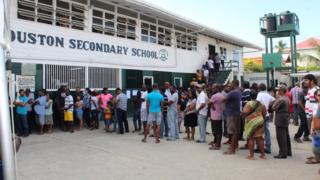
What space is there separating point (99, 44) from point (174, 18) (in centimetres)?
501

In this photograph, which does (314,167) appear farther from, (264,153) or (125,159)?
(125,159)

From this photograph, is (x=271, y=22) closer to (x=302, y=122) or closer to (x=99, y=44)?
(x=99, y=44)

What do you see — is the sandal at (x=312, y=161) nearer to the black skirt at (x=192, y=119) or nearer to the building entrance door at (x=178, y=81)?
the black skirt at (x=192, y=119)

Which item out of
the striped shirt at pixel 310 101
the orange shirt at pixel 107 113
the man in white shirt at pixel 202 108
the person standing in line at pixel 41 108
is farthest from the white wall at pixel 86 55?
the striped shirt at pixel 310 101

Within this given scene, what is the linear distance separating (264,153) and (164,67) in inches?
442

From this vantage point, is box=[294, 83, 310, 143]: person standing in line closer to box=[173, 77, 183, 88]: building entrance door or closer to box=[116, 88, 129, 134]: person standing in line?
box=[116, 88, 129, 134]: person standing in line

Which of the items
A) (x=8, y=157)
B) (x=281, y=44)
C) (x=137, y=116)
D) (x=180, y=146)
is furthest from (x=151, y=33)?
(x=281, y=44)

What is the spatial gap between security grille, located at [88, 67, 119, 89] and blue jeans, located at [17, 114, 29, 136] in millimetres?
3938

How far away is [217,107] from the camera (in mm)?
8375

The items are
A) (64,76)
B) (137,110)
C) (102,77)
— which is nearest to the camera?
(137,110)

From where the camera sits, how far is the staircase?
20.9 m

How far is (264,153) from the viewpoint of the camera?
24.8ft

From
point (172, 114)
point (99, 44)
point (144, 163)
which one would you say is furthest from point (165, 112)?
point (99, 44)

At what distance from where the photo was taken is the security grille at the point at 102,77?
46.5ft
